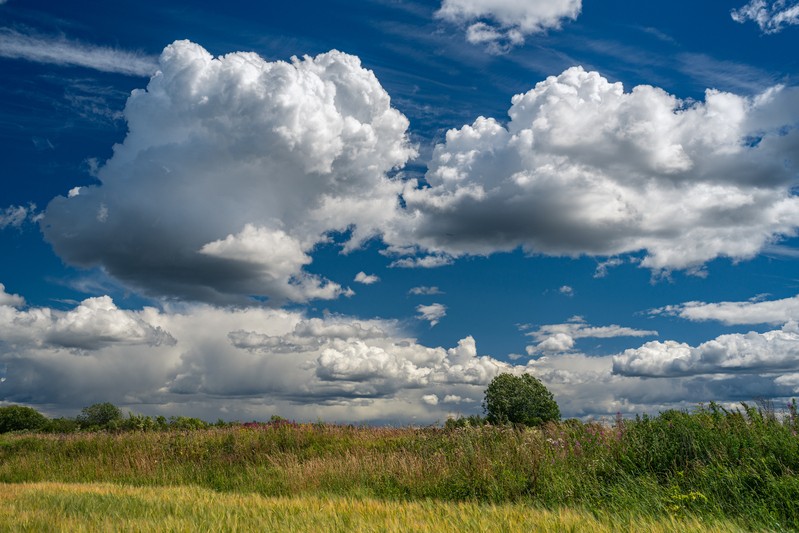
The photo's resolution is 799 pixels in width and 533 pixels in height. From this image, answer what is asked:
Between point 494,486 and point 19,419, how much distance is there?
55.9 m

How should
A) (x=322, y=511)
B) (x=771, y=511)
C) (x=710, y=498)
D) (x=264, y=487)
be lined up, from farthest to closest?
(x=264, y=487) → (x=710, y=498) → (x=771, y=511) → (x=322, y=511)

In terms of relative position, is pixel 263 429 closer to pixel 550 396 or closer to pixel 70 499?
pixel 70 499

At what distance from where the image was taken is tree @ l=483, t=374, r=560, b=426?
31.5 metres

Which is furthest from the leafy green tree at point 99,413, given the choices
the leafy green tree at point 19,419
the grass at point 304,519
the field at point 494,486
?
the grass at point 304,519

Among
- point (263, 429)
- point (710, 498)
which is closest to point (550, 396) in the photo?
point (263, 429)

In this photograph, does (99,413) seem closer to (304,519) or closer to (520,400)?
(520,400)

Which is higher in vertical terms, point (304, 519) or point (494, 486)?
point (304, 519)

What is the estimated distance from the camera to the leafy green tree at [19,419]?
171 ft

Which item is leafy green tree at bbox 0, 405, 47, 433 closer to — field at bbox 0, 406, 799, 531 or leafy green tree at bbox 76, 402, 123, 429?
leafy green tree at bbox 76, 402, 123, 429

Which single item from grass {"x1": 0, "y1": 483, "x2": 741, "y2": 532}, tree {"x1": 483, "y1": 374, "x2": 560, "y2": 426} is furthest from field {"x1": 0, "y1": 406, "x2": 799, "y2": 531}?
tree {"x1": 483, "y1": 374, "x2": 560, "y2": 426}

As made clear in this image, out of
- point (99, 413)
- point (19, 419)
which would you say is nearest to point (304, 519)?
→ point (99, 413)

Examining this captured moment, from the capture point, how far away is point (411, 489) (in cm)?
1152

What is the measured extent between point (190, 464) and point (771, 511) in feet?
51.7

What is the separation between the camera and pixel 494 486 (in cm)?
1032
